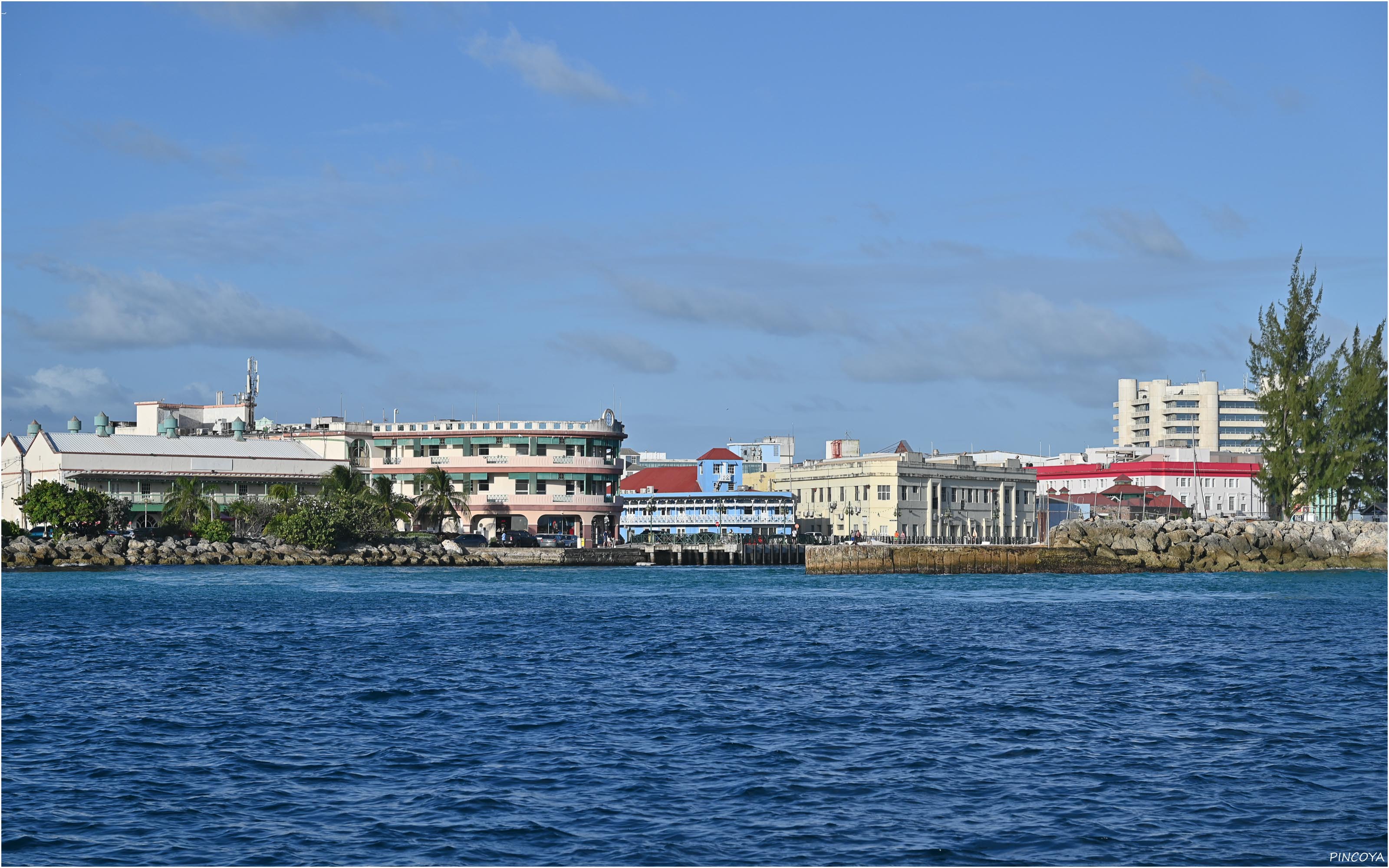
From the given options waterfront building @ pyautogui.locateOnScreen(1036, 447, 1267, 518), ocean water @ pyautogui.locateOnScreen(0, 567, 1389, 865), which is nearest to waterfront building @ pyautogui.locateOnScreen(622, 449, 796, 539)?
waterfront building @ pyautogui.locateOnScreen(1036, 447, 1267, 518)

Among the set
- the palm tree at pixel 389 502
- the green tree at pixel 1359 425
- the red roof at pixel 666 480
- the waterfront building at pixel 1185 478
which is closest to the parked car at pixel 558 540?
the palm tree at pixel 389 502

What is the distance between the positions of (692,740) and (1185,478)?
14319 centimetres

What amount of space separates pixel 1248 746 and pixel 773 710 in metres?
7.95

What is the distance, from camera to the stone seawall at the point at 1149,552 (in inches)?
3110

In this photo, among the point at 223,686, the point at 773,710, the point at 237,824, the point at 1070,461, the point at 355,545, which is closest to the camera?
the point at 237,824

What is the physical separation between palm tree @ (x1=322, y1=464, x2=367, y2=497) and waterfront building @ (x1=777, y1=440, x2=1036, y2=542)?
118 feet

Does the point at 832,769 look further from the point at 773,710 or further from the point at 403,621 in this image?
the point at 403,621

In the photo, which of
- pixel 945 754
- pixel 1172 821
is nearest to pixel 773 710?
pixel 945 754

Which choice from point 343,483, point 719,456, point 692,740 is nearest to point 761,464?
point 719,456

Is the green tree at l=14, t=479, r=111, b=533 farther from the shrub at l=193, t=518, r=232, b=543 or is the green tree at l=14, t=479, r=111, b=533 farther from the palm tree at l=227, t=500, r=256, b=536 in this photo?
the palm tree at l=227, t=500, r=256, b=536

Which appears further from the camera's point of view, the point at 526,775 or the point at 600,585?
the point at 600,585

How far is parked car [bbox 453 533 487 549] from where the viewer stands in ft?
327

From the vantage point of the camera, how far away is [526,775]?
20.2 meters

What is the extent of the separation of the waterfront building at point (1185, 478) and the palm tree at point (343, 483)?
74.9 m
